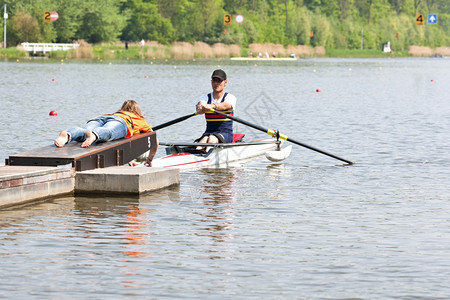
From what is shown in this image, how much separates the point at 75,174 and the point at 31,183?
1028 millimetres

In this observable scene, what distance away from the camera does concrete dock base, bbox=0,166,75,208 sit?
12.6 metres

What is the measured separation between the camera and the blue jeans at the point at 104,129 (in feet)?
48.0

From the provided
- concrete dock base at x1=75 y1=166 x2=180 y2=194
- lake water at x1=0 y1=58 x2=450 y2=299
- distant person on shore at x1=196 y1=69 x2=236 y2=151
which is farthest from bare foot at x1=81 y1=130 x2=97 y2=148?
distant person on shore at x1=196 y1=69 x2=236 y2=151

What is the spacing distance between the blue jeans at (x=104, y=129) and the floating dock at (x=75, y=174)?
110 millimetres

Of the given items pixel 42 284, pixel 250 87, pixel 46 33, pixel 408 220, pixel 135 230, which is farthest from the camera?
pixel 46 33

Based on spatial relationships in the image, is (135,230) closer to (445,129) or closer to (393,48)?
(445,129)

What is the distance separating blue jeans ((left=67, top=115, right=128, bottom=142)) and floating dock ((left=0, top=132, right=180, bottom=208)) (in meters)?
0.11

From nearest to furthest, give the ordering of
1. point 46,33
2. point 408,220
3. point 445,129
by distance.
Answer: point 408,220 → point 445,129 → point 46,33

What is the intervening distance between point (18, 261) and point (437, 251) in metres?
4.61

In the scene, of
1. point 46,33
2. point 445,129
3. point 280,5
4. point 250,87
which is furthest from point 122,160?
point 280,5

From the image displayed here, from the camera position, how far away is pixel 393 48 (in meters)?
175

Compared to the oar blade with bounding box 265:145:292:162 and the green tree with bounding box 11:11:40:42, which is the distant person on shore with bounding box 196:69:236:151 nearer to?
the oar blade with bounding box 265:145:292:162

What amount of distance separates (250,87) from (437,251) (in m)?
43.3

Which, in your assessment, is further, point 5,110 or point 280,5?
point 280,5
